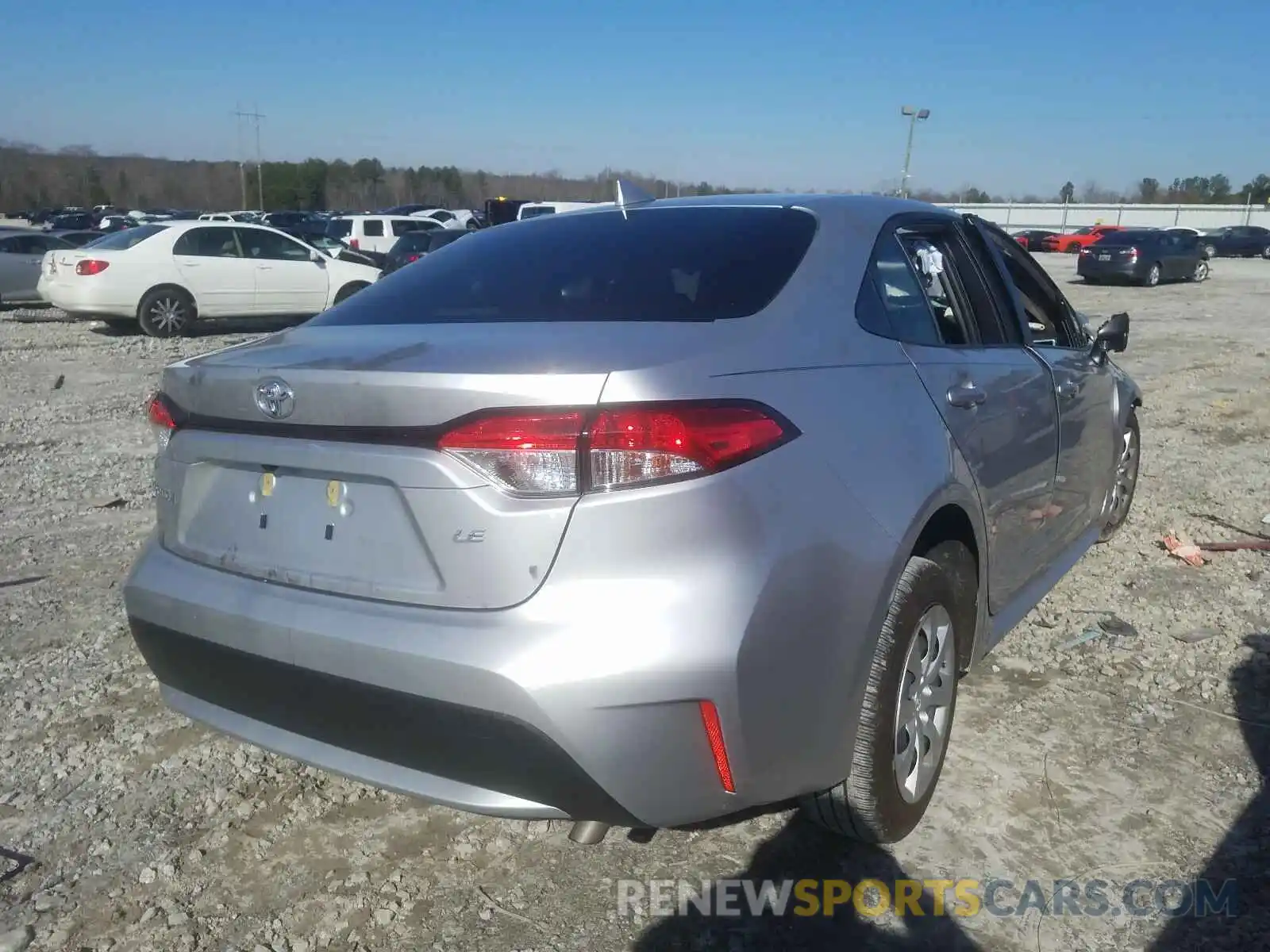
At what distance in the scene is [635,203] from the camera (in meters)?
3.65

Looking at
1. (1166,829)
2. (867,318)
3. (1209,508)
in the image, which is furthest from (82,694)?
(1209,508)

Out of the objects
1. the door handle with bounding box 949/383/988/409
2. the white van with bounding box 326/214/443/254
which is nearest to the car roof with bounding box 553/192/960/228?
the door handle with bounding box 949/383/988/409

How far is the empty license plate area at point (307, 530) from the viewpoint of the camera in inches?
84.8

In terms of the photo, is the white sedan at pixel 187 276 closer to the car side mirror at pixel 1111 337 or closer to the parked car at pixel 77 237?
the parked car at pixel 77 237

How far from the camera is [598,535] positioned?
200 centimetres

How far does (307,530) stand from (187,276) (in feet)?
44.1

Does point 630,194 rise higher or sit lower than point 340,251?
higher

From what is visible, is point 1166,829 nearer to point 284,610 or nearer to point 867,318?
point 867,318

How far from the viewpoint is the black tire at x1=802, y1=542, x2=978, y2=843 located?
2.42m

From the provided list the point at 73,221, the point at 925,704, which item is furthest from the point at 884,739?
the point at 73,221

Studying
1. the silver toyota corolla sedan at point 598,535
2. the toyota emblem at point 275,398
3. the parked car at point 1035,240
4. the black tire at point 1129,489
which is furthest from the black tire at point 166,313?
the parked car at point 1035,240

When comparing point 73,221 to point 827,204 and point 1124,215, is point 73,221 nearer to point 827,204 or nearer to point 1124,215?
point 827,204

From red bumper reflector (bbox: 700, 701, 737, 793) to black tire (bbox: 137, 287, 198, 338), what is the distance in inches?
547

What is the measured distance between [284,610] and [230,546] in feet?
0.89
